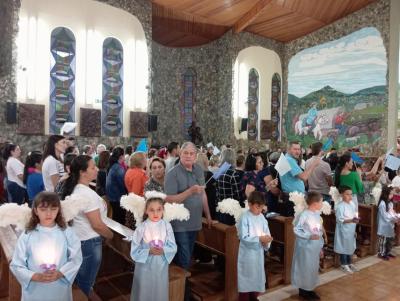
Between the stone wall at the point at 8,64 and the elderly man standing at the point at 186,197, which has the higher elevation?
the stone wall at the point at 8,64

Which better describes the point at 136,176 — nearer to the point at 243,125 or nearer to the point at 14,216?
the point at 14,216

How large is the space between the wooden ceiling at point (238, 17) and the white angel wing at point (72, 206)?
11777 millimetres

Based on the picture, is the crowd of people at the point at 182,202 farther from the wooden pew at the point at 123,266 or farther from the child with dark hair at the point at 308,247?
the wooden pew at the point at 123,266

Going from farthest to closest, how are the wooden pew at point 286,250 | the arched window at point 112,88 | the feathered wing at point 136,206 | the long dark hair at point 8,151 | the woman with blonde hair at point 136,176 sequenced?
the arched window at point 112,88
the long dark hair at point 8,151
the woman with blonde hair at point 136,176
the wooden pew at point 286,250
the feathered wing at point 136,206

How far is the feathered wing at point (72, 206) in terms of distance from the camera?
2.32 metres

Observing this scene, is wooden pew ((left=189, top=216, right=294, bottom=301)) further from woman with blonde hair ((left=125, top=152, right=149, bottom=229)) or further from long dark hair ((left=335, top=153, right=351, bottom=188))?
long dark hair ((left=335, top=153, right=351, bottom=188))

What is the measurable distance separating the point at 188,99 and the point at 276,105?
4.53 metres

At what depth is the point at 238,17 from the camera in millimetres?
14523

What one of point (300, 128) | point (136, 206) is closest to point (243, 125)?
point (300, 128)

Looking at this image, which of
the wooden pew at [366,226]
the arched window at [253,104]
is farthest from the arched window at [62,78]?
the wooden pew at [366,226]

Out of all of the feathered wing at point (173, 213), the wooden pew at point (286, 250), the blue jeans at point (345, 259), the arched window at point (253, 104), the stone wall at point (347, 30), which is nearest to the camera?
the feathered wing at point (173, 213)

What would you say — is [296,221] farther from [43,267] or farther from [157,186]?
[43,267]

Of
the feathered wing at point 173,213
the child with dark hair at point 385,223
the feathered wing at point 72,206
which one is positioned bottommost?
the child with dark hair at point 385,223

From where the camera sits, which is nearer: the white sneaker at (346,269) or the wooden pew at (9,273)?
the wooden pew at (9,273)
